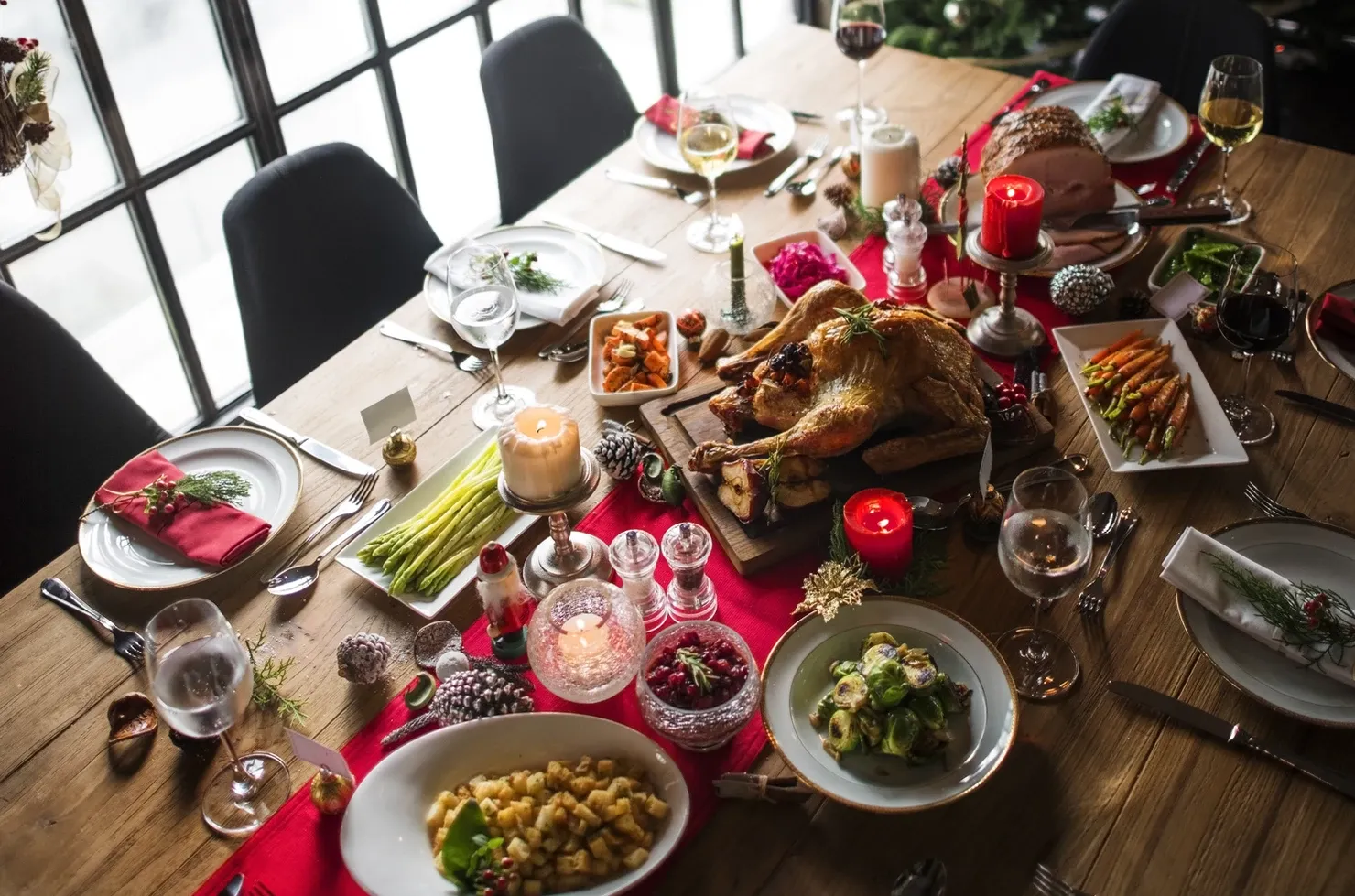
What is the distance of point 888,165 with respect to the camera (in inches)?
89.8

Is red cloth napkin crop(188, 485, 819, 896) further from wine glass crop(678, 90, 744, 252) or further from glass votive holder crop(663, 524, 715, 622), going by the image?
wine glass crop(678, 90, 744, 252)

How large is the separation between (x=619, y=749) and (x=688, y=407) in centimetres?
70

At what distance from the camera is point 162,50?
102 inches

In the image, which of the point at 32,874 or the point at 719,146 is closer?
the point at 32,874

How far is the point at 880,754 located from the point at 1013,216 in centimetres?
93

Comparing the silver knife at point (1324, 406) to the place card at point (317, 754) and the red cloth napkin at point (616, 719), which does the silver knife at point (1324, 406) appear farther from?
the place card at point (317, 754)

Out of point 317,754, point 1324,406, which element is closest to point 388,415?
point 317,754

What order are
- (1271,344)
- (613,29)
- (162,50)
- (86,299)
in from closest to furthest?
1. (1271,344)
2. (162,50)
3. (86,299)
4. (613,29)

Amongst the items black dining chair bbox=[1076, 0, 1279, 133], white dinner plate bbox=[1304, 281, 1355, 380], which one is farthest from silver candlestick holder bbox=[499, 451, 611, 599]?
black dining chair bbox=[1076, 0, 1279, 133]

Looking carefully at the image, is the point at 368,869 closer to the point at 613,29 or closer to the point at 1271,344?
the point at 1271,344

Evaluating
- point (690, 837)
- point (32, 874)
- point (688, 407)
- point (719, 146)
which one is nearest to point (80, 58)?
point (719, 146)

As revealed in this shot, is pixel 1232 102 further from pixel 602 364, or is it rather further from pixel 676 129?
pixel 602 364

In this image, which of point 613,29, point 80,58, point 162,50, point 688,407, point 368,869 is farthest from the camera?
point 613,29

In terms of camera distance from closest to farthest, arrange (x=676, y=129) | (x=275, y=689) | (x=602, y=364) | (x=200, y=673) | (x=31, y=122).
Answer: (x=200, y=673) < (x=275, y=689) < (x=31, y=122) < (x=602, y=364) < (x=676, y=129)
